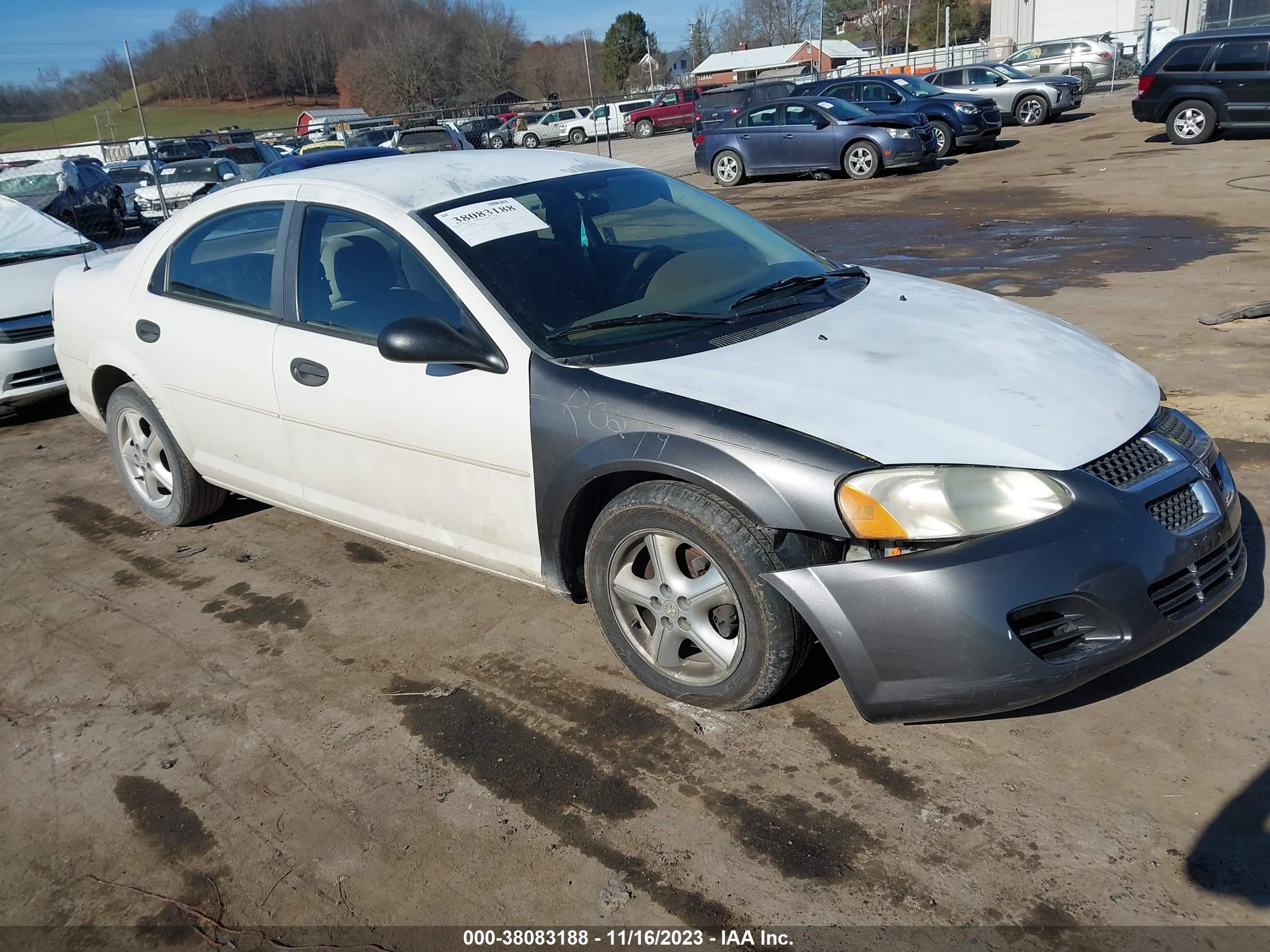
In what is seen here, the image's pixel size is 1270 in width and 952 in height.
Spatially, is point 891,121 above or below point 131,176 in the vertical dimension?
above

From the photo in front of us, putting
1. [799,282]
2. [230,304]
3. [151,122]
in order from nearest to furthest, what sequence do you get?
1. [799,282]
2. [230,304]
3. [151,122]

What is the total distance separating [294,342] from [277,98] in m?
115

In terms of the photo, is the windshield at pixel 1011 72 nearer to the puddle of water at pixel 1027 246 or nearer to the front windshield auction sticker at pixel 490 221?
the puddle of water at pixel 1027 246

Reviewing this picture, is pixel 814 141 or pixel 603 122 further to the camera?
pixel 603 122

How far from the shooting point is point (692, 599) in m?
3.04

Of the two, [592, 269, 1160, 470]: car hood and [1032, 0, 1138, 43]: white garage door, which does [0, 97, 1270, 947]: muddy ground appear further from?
[1032, 0, 1138, 43]: white garage door

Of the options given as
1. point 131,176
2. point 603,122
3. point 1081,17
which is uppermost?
point 1081,17

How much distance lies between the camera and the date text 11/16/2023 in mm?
2312

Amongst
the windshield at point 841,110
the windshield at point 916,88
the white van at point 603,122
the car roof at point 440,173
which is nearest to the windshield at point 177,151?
the white van at point 603,122

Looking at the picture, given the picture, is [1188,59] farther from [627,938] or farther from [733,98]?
[627,938]

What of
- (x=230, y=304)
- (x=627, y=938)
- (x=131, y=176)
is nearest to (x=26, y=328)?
(x=230, y=304)

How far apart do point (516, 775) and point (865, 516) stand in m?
1.24

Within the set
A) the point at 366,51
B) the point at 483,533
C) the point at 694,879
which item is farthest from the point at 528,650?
the point at 366,51

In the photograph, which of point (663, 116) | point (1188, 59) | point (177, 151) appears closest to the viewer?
point (1188, 59)
